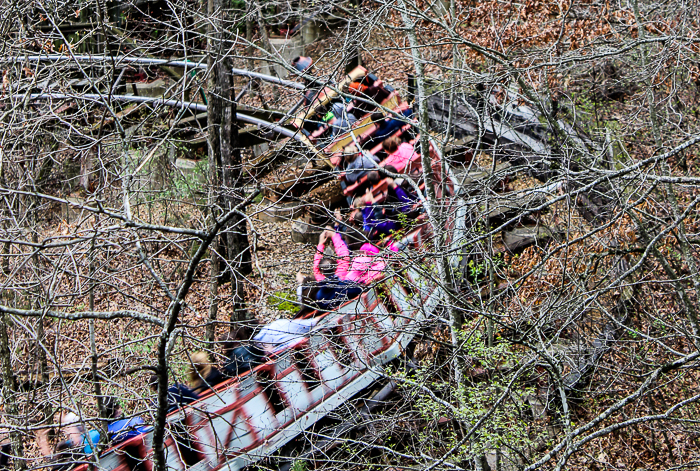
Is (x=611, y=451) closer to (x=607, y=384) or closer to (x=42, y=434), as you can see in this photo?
(x=607, y=384)

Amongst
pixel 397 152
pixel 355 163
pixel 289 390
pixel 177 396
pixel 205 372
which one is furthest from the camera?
pixel 397 152

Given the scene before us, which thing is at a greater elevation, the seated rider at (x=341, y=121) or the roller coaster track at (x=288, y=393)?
the seated rider at (x=341, y=121)

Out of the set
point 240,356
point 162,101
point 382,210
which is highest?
point 162,101

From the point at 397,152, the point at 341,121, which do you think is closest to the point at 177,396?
the point at 341,121

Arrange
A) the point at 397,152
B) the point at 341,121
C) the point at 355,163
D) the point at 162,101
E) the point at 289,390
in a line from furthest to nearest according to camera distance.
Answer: the point at 397,152 < the point at 355,163 < the point at 341,121 < the point at 289,390 < the point at 162,101

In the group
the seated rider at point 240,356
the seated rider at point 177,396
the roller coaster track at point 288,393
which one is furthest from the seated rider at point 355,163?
the seated rider at point 177,396

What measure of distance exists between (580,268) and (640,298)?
1.31 meters

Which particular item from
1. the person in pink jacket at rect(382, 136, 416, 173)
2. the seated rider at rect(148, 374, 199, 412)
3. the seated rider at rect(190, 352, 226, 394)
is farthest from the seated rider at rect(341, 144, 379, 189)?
the seated rider at rect(148, 374, 199, 412)

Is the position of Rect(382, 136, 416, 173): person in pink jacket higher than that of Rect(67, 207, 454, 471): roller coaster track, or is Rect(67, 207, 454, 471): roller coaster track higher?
Rect(382, 136, 416, 173): person in pink jacket

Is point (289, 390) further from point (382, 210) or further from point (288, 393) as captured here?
point (382, 210)

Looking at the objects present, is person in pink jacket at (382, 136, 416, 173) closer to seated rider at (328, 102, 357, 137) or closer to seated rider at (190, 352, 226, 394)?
seated rider at (328, 102, 357, 137)

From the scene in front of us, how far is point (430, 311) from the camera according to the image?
313 inches

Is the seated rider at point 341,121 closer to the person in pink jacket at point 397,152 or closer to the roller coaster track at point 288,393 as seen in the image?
the person in pink jacket at point 397,152

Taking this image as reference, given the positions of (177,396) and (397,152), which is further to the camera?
(397,152)
